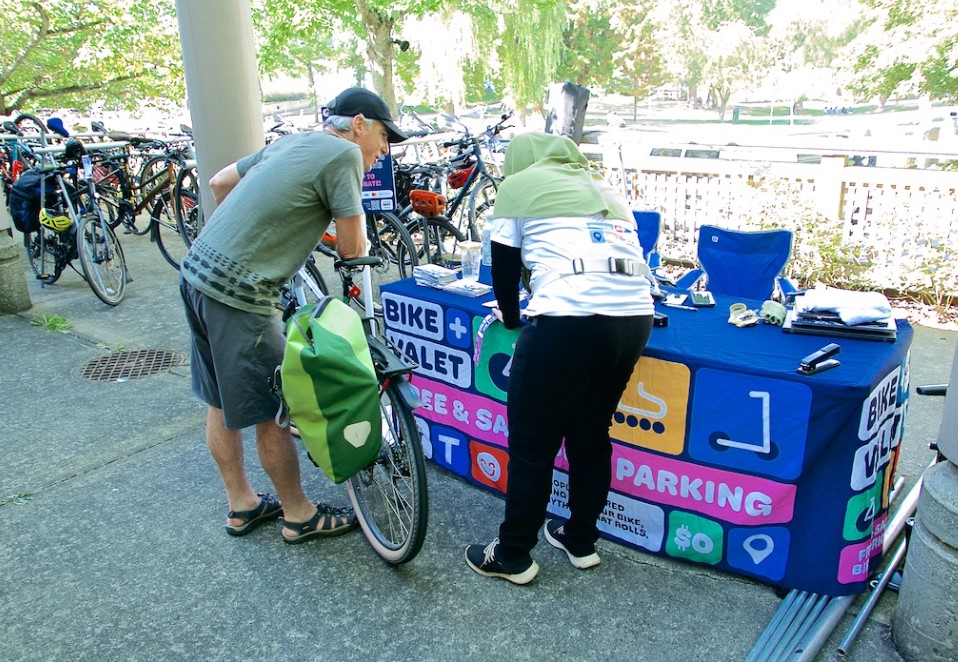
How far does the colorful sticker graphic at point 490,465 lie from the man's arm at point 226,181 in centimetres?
154

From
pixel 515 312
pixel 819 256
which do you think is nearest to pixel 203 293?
pixel 515 312

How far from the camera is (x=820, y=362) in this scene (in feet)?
7.98

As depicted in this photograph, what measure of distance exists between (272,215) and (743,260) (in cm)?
311

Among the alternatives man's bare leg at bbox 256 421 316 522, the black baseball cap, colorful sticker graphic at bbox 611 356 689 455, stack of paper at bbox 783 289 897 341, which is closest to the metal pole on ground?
stack of paper at bbox 783 289 897 341

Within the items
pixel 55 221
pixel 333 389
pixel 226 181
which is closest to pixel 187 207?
pixel 55 221

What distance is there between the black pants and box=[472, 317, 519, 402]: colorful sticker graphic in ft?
1.75

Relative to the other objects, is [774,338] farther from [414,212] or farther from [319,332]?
[414,212]

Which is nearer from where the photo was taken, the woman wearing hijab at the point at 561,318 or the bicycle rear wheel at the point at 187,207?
the woman wearing hijab at the point at 561,318

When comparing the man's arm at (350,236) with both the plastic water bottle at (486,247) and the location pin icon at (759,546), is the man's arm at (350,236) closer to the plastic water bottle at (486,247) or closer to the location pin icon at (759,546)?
the plastic water bottle at (486,247)

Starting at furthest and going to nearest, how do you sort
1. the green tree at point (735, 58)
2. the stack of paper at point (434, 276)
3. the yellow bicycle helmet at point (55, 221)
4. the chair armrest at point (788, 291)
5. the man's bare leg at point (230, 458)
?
the green tree at point (735, 58), the yellow bicycle helmet at point (55, 221), the stack of paper at point (434, 276), the chair armrest at point (788, 291), the man's bare leg at point (230, 458)

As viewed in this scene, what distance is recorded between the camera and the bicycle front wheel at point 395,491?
255cm

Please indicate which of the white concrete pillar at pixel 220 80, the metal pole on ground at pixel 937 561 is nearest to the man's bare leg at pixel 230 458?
the white concrete pillar at pixel 220 80

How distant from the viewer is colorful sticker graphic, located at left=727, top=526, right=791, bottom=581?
2566 millimetres

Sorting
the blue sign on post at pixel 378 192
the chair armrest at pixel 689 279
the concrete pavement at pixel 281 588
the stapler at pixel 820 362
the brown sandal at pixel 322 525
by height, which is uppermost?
the blue sign on post at pixel 378 192
